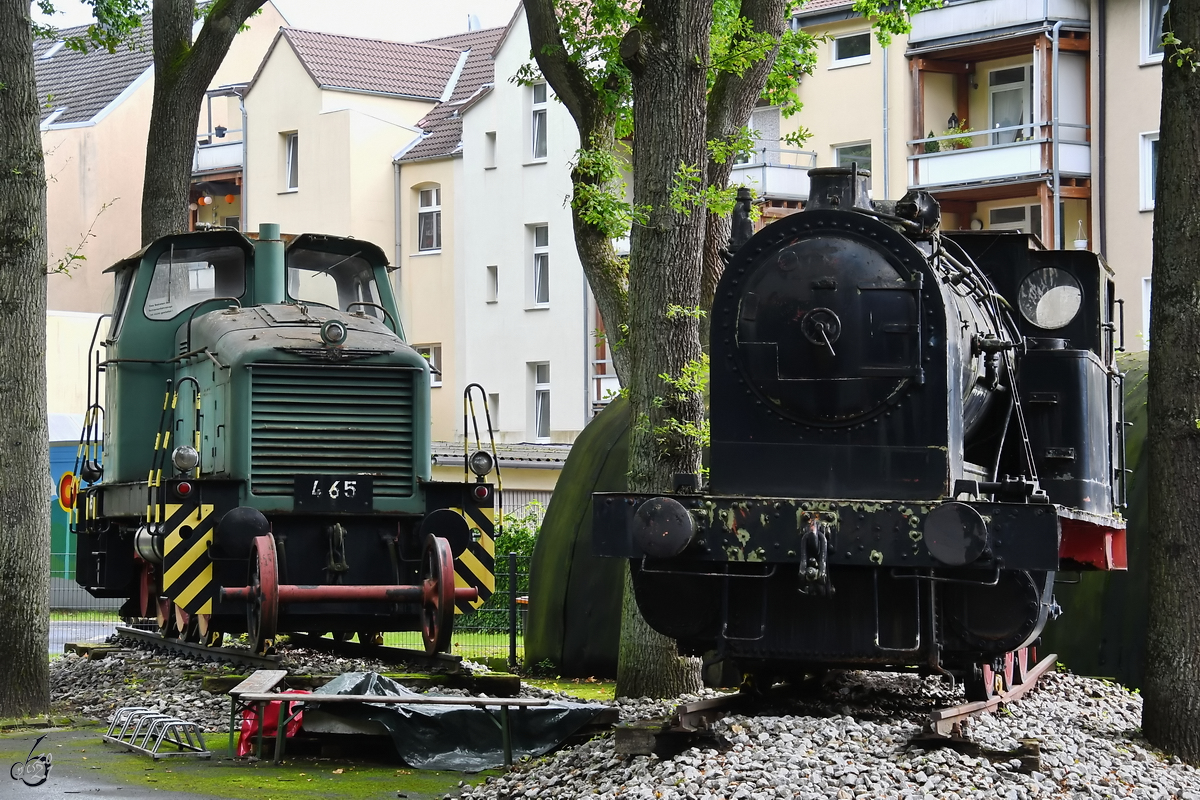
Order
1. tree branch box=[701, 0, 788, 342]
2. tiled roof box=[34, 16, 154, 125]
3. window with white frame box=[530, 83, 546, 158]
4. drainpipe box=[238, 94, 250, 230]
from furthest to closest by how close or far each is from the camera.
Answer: tiled roof box=[34, 16, 154, 125]
drainpipe box=[238, 94, 250, 230]
window with white frame box=[530, 83, 546, 158]
tree branch box=[701, 0, 788, 342]

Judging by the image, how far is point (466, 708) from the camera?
9.20 m

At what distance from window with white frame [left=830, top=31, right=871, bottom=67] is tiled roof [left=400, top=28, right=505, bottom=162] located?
340 inches

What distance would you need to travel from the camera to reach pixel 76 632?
68.1 ft

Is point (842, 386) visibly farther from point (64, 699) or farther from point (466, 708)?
point (64, 699)

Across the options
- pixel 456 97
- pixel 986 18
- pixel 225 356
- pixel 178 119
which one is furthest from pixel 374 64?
pixel 225 356

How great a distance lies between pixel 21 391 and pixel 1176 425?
7585 mm

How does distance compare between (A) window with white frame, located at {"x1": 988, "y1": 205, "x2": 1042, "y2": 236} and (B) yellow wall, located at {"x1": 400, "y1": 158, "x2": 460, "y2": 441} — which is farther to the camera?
(B) yellow wall, located at {"x1": 400, "y1": 158, "x2": 460, "y2": 441}

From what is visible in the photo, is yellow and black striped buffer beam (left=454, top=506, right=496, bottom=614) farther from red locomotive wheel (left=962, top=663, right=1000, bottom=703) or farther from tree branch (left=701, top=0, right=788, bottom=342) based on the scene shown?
red locomotive wheel (left=962, top=663, right=1000, bottom=703)

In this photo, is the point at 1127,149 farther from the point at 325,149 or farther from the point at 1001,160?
the point at 325,149

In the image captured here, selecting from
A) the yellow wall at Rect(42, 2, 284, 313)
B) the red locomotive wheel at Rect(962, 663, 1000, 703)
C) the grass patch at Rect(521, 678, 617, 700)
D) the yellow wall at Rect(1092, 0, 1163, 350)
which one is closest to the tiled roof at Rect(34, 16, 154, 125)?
the yellow wall at Rect(42, 2, 284, 313)

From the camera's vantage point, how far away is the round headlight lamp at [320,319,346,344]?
1140 centimetres

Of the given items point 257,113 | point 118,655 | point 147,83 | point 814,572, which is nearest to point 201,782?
point 814,572

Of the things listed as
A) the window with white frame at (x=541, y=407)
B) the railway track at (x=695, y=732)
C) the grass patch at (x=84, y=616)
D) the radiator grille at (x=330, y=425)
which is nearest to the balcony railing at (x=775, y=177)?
the window with white frame at (x=541, y=407)

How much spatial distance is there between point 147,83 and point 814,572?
3567 centimetres
